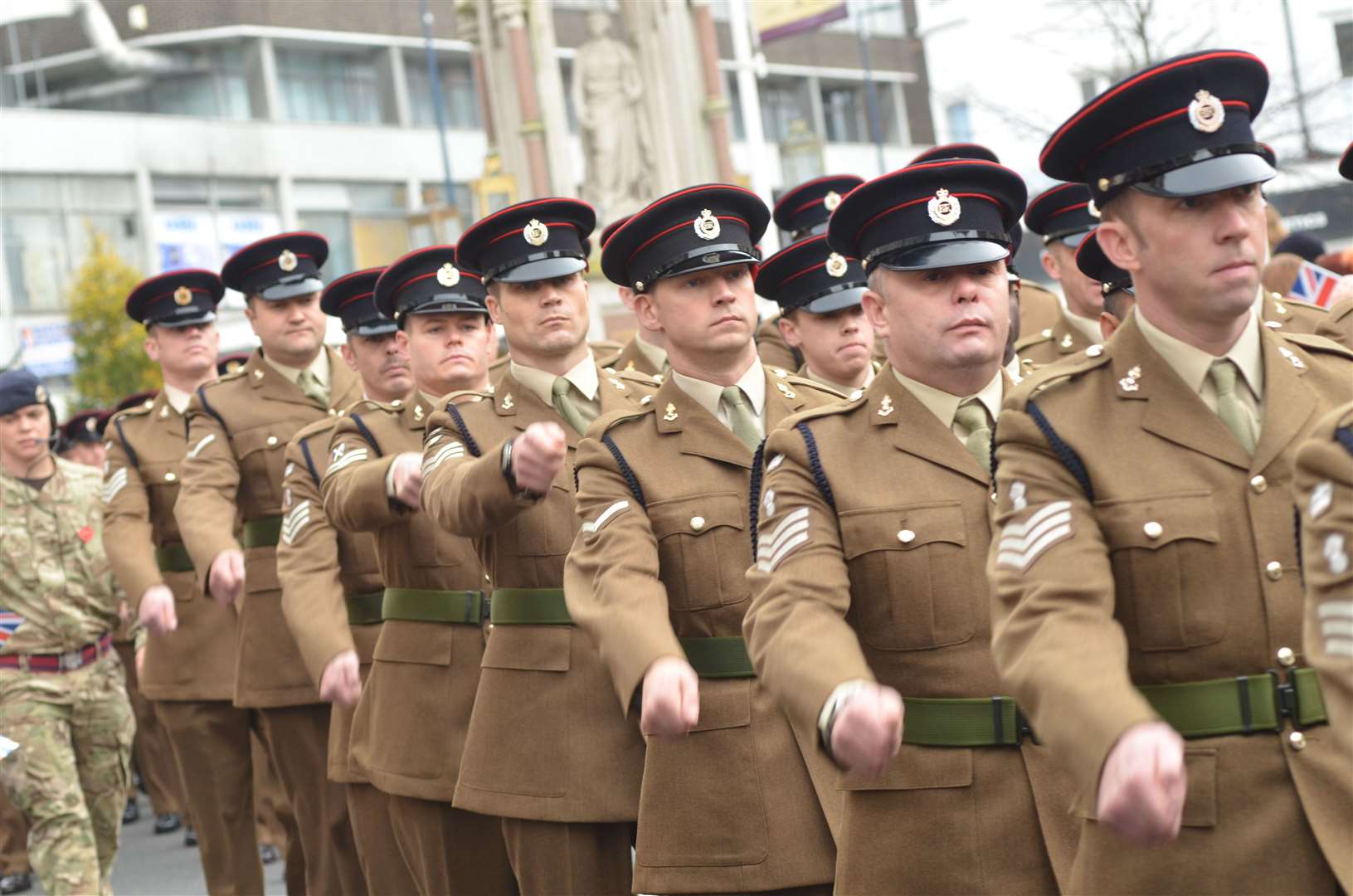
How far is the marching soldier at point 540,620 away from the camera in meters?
5.82

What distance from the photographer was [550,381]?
243 inches

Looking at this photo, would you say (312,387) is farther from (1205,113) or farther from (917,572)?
(1205,113)

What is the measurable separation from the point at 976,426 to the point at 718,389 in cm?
105

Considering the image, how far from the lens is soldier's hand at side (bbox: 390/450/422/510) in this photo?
6266 mm

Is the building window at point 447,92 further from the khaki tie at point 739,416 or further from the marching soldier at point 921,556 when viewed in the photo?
the marching soldier at point 921,556

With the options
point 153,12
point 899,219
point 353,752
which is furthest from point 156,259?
point 899,219

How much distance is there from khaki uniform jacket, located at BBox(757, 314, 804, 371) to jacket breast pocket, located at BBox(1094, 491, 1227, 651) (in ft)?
16.5

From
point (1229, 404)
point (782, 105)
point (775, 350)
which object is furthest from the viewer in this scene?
point (782, 105)

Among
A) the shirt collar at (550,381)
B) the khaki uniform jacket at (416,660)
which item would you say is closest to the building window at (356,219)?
the khaki uniform jacket at (416,660)

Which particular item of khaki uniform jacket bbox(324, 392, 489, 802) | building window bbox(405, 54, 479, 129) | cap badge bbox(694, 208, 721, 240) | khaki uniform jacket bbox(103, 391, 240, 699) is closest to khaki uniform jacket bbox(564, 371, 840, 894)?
cap badge bbox(694, 208, 721, 240)

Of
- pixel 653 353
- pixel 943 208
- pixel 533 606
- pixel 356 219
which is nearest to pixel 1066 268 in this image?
pixel 653 353

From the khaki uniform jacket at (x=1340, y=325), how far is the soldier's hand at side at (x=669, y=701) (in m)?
2.16

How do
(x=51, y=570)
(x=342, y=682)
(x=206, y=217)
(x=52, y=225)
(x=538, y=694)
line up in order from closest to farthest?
(x=538, y=694) < (x=342, y=682) < (x=51, y=570) < (x=52, y=225) < (x=206, y=217)

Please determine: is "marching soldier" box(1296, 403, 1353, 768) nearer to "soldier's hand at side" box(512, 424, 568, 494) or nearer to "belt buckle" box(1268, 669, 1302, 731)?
"belt buckle" box(1268, 669, 1302, 731)
